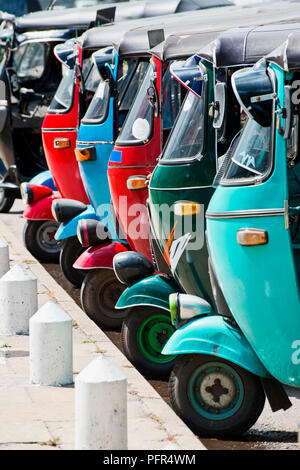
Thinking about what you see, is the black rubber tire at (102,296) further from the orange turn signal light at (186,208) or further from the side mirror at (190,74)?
the side mirror at (190,74)

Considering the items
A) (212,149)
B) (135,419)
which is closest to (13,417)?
(135,419)

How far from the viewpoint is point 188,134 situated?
716cm

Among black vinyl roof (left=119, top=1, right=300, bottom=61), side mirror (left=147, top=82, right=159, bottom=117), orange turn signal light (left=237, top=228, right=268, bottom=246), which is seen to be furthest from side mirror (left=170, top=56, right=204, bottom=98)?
orange turn signal light (left=237, top=228, right=268, bottom=246)

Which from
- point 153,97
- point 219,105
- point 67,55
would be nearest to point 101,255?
point 153,97

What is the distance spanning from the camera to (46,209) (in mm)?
12016

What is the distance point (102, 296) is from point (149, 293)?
78.7 inches

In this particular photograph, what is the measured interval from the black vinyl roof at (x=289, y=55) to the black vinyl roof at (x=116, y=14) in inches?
295

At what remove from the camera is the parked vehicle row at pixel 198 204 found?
559cm

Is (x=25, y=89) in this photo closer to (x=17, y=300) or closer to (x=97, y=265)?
(x=97, y=265)

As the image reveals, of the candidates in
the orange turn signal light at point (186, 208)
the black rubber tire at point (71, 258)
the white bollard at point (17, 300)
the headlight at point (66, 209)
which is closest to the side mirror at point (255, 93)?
the orange turn signal light at point (186, 208)

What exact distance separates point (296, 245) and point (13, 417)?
1.84m

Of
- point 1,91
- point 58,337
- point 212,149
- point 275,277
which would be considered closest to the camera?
point 275,277

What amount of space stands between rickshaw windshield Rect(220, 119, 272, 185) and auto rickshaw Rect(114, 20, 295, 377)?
829 millimetres
